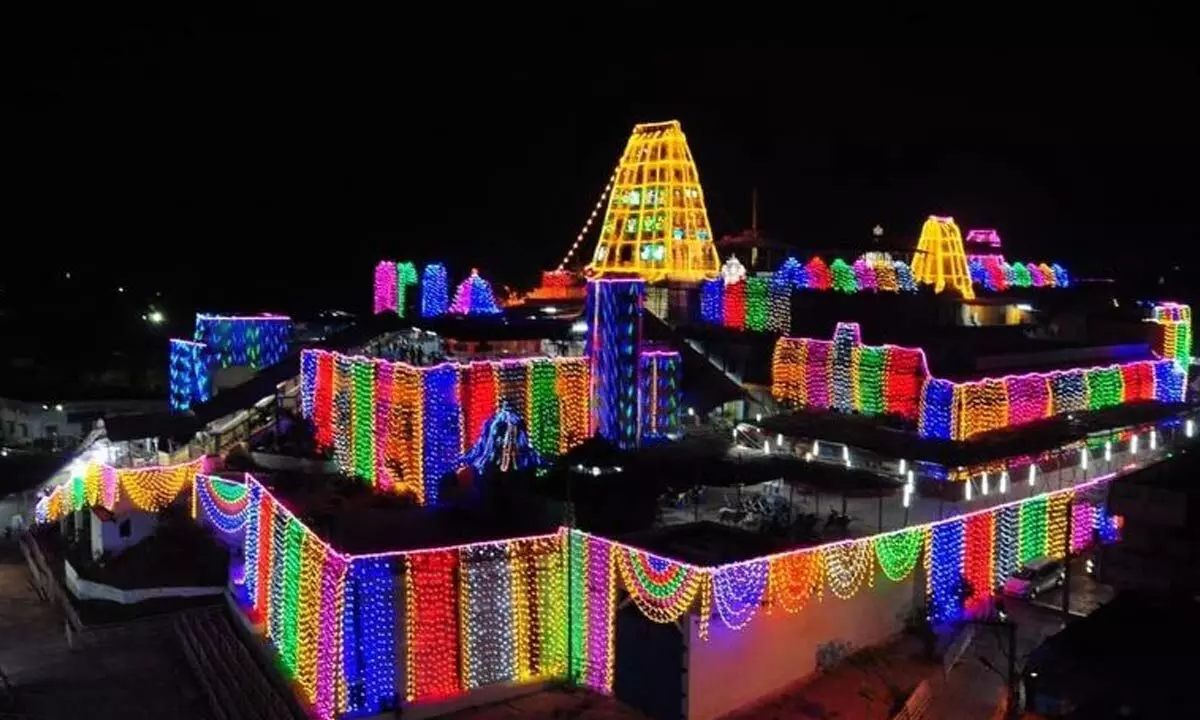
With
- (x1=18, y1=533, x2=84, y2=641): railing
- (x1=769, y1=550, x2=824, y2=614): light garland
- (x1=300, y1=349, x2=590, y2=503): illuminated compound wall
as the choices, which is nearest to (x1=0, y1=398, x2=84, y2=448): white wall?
(x1=18, y1=533, x2=84, y2=641): railing

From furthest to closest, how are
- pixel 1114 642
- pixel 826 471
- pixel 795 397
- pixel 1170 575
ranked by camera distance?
pixel 795 397, pixel 826 471, pixel 1170 575, pixel 1114 642

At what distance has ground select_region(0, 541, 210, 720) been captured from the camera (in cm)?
1767

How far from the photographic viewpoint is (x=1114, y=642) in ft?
31.1

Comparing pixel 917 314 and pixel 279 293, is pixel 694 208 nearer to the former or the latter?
pixel 917 314

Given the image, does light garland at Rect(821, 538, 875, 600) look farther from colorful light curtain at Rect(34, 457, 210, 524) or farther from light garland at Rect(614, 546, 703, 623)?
colorful light curtain at Rect(34, 457, 210, 524)

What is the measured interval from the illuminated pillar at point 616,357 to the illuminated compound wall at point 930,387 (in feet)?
18.1

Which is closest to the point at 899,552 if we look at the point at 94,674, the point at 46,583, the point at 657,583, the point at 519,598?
the point at 657,583

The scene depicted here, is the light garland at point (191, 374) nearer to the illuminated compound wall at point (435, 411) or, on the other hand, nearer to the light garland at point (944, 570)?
the illuminated compound wall at point (435, 411)

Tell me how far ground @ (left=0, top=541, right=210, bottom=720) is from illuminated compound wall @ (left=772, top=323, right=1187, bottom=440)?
1448cm

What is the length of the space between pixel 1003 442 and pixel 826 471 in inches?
185

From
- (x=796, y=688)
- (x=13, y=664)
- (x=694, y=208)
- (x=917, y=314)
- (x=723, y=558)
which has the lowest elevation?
(x=13, y=664)

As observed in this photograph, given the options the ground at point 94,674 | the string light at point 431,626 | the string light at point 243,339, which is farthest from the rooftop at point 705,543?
the string light at point 243,339

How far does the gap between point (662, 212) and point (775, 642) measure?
989 inches

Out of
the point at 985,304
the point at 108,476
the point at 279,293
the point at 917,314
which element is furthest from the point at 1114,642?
the point at 279,293
